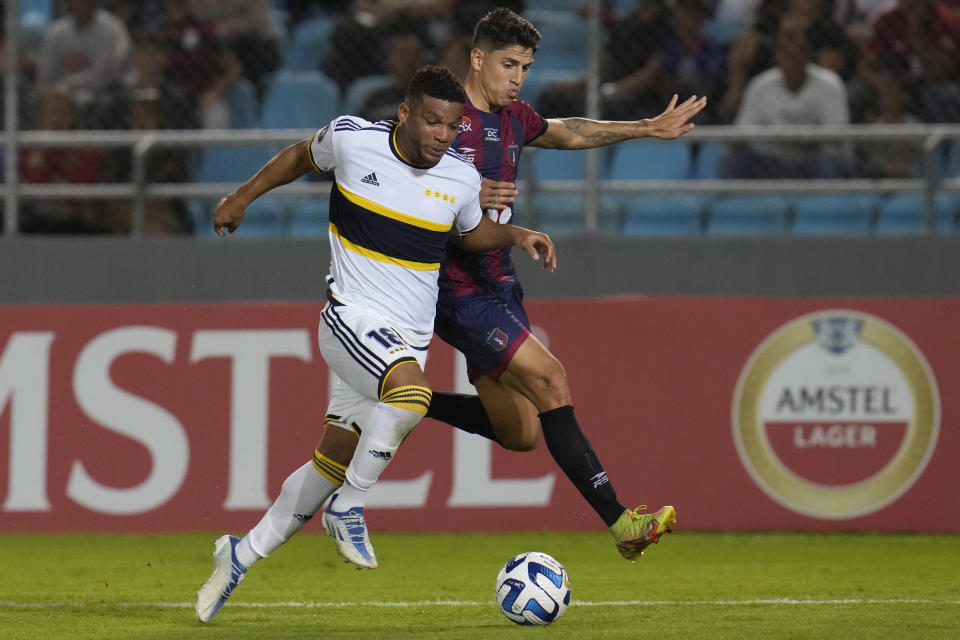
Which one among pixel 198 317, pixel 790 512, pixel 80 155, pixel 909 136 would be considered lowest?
pixel 790 512

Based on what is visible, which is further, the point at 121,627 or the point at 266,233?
the point at 266,233

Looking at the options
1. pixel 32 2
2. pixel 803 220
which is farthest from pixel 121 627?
pixel 32 2

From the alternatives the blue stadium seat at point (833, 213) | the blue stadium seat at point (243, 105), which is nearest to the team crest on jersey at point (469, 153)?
the blue stadium seat at point (833, 213)

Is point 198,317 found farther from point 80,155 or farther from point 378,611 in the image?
point 378,611

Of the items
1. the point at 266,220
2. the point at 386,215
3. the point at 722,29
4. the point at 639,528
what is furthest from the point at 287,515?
the point at 722,29

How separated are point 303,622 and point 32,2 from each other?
6333 millimetres

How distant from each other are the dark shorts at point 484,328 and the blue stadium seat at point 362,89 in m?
3.35

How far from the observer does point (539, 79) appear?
32.2ft

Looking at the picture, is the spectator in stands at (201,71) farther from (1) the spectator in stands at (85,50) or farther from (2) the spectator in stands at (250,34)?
(1) the spectator in stands at (85,50)

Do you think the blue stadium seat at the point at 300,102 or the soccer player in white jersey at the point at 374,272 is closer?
the soccer player in white jersey at the point at 374,272

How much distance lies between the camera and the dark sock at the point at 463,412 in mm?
6805

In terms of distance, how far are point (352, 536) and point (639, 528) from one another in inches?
45.5

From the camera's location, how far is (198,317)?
934 centimetres

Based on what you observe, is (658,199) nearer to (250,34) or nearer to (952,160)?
(952,160)
